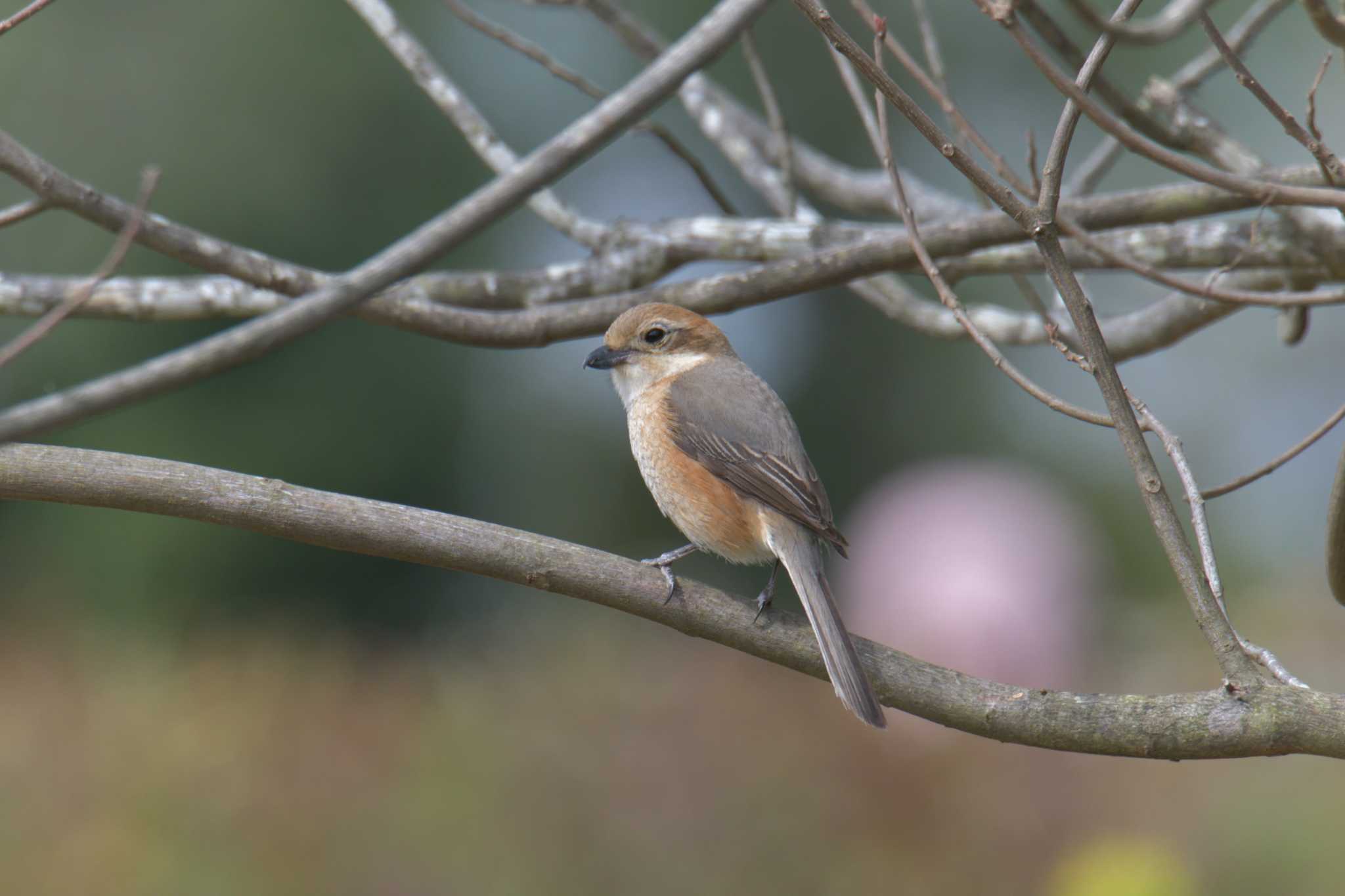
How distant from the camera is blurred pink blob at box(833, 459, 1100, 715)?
18.6ft

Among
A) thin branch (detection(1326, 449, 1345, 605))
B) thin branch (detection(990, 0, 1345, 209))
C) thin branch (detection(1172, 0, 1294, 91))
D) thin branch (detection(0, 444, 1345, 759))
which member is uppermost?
thin branch (detection(1172, 0, 1294, 91))

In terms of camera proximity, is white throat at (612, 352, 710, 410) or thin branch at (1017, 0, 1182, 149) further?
white throat at (612, 352, 710, 410)

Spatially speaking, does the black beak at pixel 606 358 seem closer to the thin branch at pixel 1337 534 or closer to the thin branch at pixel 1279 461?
the thin branch at pixel 1279 461

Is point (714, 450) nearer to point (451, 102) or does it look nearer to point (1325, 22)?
point (451, 102)

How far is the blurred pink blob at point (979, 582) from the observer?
Answer: 18.6 feet

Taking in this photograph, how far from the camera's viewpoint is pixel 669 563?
2.86 m

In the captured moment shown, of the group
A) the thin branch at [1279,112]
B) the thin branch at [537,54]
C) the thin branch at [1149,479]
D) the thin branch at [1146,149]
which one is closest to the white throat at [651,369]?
the thin branch at [537,54]

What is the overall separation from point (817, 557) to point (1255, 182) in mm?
1583

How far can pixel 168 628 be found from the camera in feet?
27.0

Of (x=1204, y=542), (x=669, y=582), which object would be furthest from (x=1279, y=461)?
(x=669, y=582)

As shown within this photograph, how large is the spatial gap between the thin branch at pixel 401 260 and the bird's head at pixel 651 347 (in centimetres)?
77

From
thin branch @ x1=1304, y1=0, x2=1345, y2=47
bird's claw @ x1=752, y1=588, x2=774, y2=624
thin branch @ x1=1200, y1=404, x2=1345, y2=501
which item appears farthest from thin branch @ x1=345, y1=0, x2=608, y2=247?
thin branch @ x1=1304, y1=0, x2=1345, y2=47

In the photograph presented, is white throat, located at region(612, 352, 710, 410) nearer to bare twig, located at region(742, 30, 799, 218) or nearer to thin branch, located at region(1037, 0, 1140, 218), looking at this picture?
bare twig, located at region(742, 30, 799, 218)

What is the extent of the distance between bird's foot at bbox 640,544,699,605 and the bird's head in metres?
0.69
